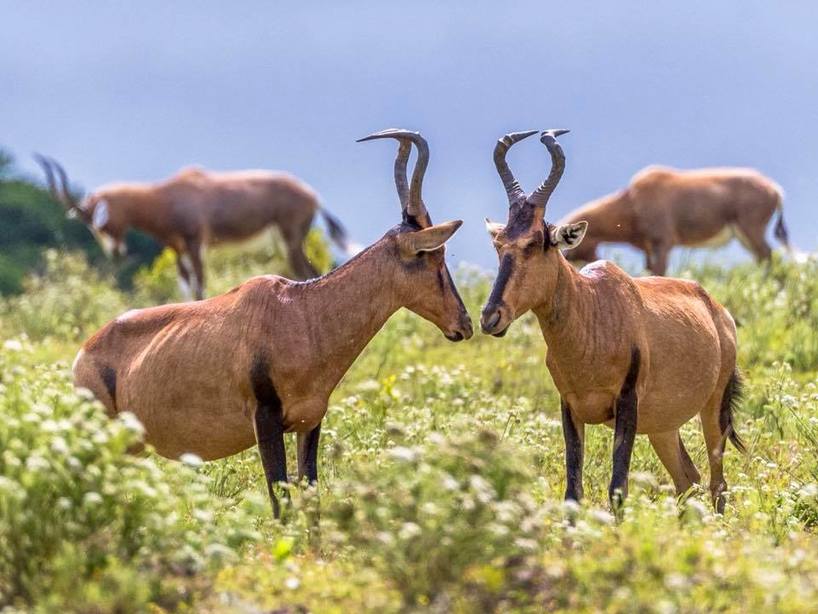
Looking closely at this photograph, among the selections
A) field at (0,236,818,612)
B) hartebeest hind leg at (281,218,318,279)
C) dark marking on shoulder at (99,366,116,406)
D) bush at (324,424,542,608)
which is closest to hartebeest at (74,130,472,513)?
dark marking on shoulder at (99,366,116,406)

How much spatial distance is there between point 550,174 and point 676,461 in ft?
7.20

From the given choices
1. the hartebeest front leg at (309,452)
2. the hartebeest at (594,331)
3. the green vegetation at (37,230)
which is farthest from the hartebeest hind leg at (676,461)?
the green vegetation at (37,230)

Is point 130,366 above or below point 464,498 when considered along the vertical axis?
below

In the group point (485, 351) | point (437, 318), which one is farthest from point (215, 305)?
point (485, 351)

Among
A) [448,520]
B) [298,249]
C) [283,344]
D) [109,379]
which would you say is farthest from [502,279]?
[298,249]

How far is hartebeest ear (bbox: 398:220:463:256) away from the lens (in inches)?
332

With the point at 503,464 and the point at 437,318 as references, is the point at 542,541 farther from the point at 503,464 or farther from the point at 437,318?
the point at 437,318

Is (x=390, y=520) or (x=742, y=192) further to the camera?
(x=742, y=192)

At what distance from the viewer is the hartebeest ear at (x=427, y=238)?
332 inches

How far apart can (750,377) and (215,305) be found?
18.7 ft

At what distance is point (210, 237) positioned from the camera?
23000 millimetres

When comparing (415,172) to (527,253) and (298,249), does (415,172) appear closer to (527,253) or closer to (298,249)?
(527,253)

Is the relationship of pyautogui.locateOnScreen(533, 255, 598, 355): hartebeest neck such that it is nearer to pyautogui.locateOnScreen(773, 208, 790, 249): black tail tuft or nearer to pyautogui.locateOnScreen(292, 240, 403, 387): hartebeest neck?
pyautogui.locateOnScreen(292, 240, 403, 387): hartebeest neck

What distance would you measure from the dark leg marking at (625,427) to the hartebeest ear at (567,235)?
0.68 meters
